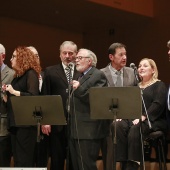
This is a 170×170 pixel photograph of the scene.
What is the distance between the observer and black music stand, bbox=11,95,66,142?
456 centimetres

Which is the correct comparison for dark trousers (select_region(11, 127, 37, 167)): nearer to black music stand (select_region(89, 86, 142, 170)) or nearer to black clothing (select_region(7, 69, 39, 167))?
black clothing (select_region(7, 69, 39, 167))

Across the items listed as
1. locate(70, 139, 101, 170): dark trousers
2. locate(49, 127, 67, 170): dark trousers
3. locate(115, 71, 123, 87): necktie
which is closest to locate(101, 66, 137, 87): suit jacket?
locate(115, 71, 123, 87): necktie

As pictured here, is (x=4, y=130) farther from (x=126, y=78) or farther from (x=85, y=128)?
(x=126, y=78)

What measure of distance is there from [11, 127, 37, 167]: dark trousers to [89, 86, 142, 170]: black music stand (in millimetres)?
767

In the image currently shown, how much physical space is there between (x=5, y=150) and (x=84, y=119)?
103 centimetres

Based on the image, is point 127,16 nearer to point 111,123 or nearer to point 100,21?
point 100,21

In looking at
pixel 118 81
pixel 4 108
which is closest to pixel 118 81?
pixel 118 81

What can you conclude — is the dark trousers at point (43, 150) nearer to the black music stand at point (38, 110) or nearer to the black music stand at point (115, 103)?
the black music stand at point (38, 110)

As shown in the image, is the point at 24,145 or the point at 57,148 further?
the point at 57,148

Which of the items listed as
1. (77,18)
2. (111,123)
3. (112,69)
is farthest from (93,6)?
(111,123)

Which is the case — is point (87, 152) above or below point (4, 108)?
below

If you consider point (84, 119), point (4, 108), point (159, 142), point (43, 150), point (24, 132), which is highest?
point (4, 108)

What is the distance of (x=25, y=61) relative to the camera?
16.2 feet

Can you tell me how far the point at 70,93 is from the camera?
466cm
